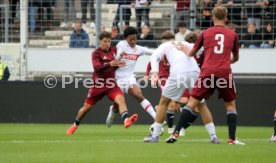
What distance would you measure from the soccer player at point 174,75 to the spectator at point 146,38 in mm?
10103

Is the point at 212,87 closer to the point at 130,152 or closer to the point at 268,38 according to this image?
the point at 130,152

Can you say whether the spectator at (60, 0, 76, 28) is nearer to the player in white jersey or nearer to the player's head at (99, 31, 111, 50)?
the player in white jersey

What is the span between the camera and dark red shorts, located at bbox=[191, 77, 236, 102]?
13.7 m

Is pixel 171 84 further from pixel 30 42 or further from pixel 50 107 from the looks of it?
pixel 30 42

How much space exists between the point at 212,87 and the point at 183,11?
12.0m

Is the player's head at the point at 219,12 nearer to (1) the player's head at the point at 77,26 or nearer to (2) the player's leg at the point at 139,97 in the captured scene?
(2) the player's leg at the point at 139,97

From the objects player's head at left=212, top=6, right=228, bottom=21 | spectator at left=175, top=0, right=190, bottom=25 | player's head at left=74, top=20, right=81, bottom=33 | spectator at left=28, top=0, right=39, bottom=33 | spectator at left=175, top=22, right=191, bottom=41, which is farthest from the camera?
spectator at left=28, top=0, right=39, bottom=33

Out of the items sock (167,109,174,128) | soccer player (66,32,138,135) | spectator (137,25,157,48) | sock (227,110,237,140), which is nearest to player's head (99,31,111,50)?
soccer player (66,32,138,135)

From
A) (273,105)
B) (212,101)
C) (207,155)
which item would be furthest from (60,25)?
(207,155)

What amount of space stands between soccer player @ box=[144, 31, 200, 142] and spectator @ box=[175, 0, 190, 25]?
10087 mm

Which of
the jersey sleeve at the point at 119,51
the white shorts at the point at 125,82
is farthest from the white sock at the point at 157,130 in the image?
the white shorts at the point at 125,82

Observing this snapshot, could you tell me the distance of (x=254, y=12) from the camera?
25.0 meters

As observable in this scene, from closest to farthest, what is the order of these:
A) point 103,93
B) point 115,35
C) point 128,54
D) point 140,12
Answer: point 103,93 → point 128,54 → point 115,35 → point 140,12

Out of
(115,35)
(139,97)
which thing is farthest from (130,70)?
(115,35)
